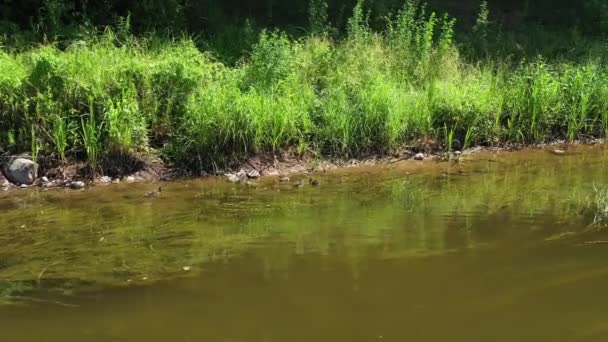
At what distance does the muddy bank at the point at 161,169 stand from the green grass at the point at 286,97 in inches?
4.8

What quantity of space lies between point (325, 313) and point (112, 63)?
5.69 meters

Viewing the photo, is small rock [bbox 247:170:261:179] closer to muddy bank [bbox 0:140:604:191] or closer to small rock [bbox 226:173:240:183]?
muddy bank [bbox 0:140:604:191]

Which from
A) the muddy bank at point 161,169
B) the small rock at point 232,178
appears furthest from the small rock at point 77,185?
the small rock at point 232,178

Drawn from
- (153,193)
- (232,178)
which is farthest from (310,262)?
(232,178)

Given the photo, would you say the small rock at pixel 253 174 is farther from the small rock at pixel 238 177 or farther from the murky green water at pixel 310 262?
the murky green water at pixel 310 262

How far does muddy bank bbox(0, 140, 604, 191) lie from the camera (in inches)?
320

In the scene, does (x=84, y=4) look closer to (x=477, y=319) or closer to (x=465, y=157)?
(x=465, y=157)

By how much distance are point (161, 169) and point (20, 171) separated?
5.20ft

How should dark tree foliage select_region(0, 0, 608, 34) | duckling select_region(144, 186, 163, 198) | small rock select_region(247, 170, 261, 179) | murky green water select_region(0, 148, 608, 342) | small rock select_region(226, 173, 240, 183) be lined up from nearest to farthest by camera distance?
murky green water select_region(0, 148, 608, 342)
duckling select_region(144, 186, 163, 198)
small rock select_region(226, 173, 240, 183)
small rock select_region(247, 170, 261, 179)
dark tree foliage select_region(0, 0, 608, 34)

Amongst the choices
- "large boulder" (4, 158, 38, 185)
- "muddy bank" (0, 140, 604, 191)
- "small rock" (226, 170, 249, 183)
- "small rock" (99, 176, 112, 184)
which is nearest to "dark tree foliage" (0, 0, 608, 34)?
"large boulder" (4, 158, 38, 185)

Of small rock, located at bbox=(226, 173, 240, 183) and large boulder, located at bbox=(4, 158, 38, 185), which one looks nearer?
large boulder, located at bbox=(4, 158, 38, 185)

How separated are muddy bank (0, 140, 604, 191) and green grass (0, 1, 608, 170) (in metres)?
0.12

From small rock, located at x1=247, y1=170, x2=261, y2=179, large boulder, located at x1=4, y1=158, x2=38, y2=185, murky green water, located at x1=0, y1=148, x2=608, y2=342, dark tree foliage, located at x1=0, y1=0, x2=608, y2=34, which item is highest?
dark tree foliage, located at x1=0, y1=0, x2=608, y2=34

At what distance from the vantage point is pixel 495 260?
5336mm
